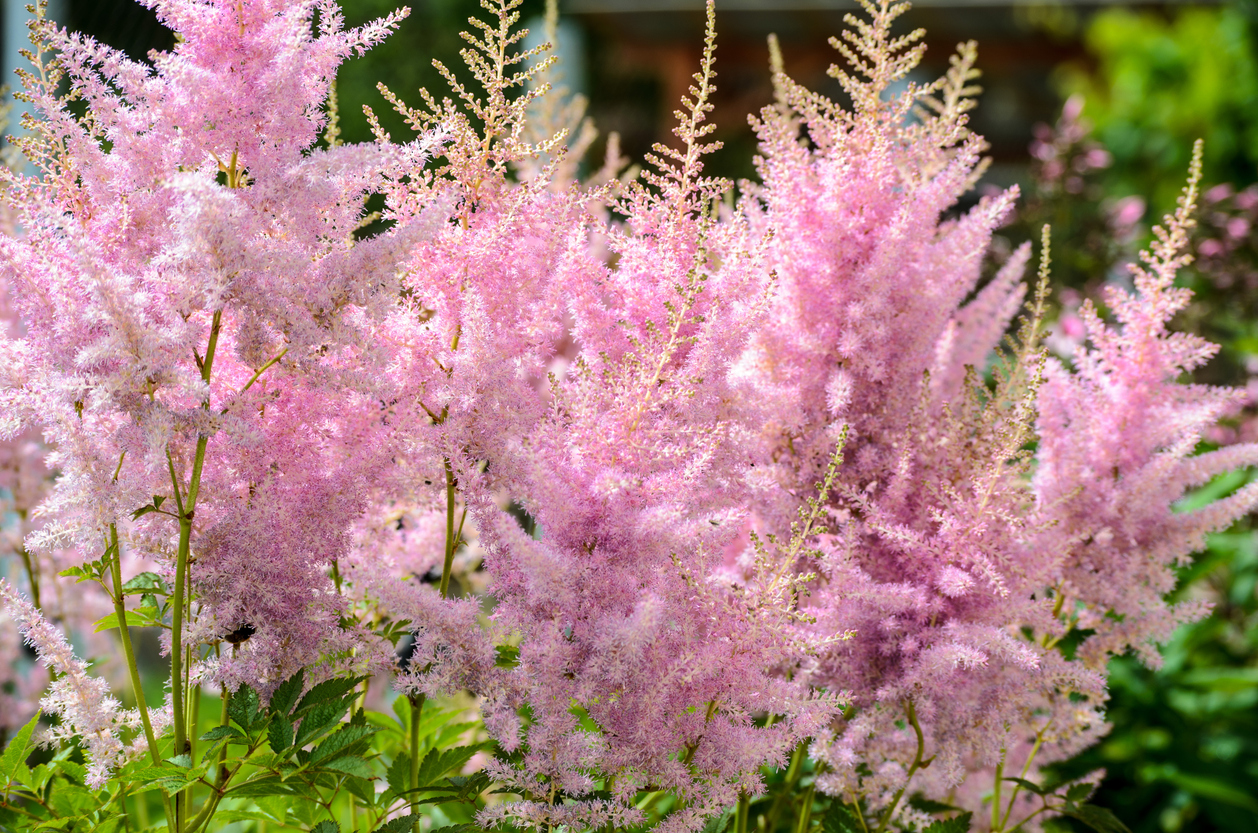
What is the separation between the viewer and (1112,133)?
6.48 m

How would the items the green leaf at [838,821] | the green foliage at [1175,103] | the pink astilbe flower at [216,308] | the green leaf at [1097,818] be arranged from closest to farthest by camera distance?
the pink astilbe flower at [216,308], the green leaf at [838,821], the green leaf at [1097,818], the green foliage at [1175,103]

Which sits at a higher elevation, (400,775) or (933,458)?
(933,458)

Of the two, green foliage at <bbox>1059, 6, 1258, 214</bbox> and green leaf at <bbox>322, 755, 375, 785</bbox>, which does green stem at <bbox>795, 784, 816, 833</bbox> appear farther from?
green foliage at <bbox>1059, 6, 1258, 214</bbox>

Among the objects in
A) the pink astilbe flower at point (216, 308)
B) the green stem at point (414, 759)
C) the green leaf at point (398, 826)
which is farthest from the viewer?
the green stem at point (414, 759)

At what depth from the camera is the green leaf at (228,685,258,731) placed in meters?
0.96

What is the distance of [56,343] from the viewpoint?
0.93 m

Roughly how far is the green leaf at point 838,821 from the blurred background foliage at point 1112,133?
7.3 inches

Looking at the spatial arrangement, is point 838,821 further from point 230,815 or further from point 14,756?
point 14,756

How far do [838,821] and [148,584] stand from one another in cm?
78

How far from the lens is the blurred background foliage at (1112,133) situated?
247cm

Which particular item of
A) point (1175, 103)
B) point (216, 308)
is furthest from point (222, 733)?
point (1175, 103)

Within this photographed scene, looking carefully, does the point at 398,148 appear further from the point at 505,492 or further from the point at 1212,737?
the point at 1212,737

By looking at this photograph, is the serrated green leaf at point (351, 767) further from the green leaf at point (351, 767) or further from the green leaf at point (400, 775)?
the green leaf at point (400, 775)

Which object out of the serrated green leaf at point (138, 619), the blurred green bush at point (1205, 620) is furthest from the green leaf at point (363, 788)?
the blurred green bush at point (1205, 620)
